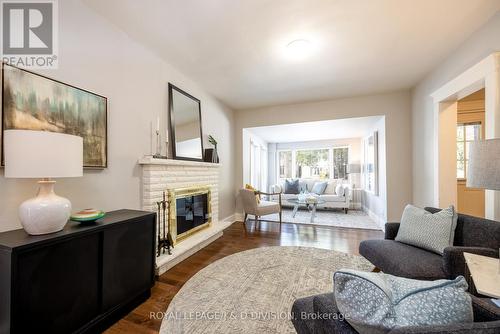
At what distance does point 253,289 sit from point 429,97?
3.57 metres

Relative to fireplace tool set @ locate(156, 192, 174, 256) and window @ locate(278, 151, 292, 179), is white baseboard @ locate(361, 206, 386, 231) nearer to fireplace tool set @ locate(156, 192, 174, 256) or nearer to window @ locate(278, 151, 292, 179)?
window @ locate(278, 151, 292, 179)

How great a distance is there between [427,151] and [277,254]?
271cm

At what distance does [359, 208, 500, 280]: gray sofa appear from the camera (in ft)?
4.66

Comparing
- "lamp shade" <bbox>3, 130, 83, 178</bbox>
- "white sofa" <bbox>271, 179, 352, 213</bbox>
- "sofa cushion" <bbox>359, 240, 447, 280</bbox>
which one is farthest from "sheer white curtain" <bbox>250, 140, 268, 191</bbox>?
"lamp shade" <bbox>3, 130, 83, 178</bbox>

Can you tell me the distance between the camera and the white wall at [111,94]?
66.9 inches

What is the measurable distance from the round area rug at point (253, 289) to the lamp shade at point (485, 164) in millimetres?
1448

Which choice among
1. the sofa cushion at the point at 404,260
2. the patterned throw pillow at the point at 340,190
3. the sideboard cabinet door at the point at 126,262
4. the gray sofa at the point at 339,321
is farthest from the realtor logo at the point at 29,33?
the patterned throw pillow at the point at 340,190

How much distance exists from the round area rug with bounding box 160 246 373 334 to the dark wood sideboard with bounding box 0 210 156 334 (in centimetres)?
42

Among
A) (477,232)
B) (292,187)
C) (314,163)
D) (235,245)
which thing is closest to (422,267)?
(477,232)

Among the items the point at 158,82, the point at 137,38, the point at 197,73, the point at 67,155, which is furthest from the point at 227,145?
the point at 67,155

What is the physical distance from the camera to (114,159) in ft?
6.88

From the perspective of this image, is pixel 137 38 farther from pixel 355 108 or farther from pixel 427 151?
pixel 427 151

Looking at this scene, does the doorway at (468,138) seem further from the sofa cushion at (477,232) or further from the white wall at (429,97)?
the sofa cushion at (477,232)

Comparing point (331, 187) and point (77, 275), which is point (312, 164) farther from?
point (77, 275)
